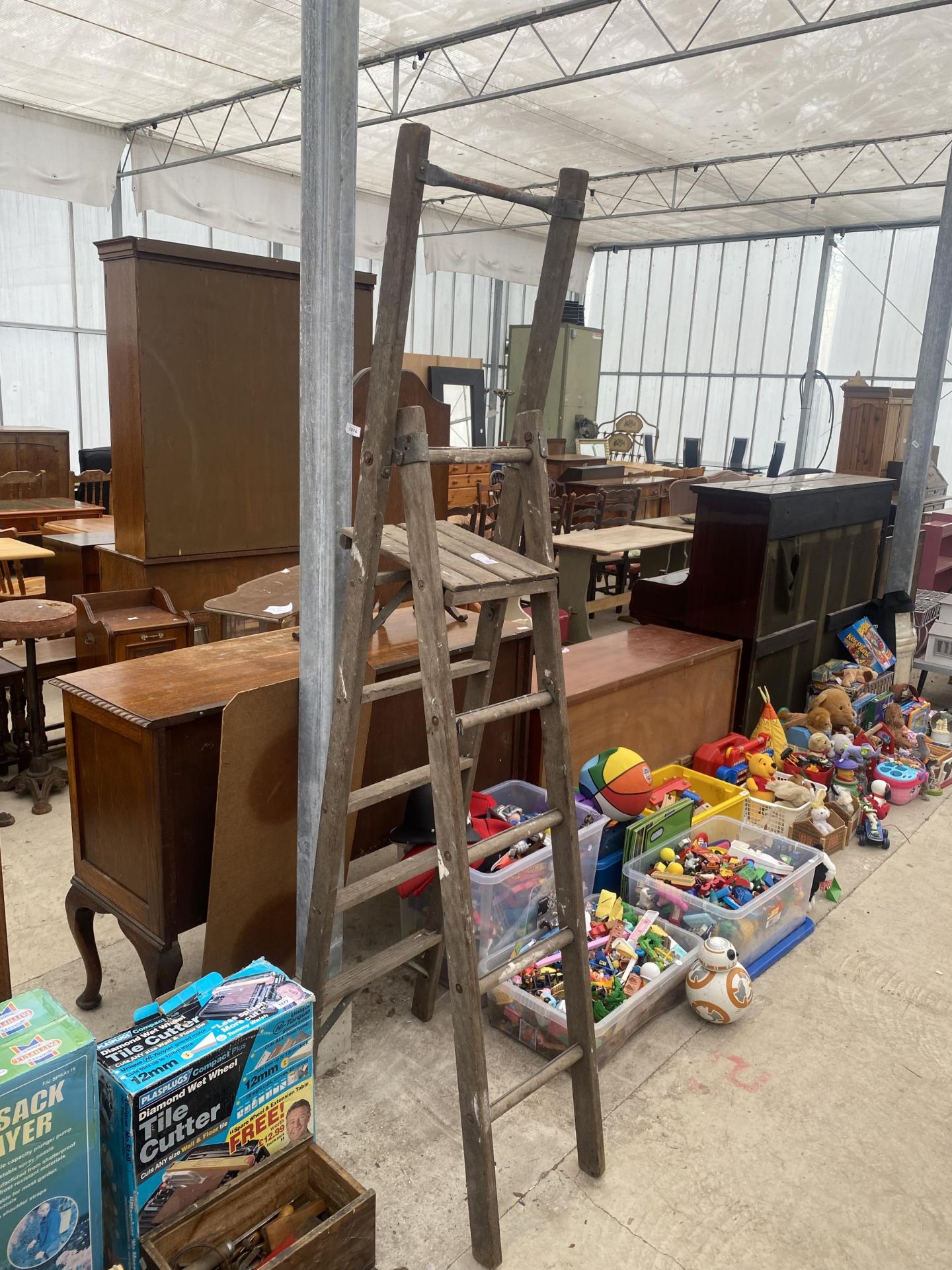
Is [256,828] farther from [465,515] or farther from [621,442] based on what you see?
[621,442]

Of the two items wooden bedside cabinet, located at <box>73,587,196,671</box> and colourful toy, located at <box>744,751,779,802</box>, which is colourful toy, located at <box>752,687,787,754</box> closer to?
colourful toy, located at <box>744,751,779,802</box>

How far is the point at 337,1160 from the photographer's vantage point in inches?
88.3

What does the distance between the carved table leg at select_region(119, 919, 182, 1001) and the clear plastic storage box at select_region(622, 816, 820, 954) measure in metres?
1.54

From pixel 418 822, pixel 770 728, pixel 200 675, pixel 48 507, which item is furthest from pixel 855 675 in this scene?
pixel 48 507

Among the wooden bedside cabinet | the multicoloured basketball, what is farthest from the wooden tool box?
the wooden bedside cabinet

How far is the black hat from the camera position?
2.82 meters

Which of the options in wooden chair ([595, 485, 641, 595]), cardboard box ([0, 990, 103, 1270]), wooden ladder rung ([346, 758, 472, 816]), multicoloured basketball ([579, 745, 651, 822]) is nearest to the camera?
cardboard box ([0, 990, 103, 1270])

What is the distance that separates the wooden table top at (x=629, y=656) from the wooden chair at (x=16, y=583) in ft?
10.2

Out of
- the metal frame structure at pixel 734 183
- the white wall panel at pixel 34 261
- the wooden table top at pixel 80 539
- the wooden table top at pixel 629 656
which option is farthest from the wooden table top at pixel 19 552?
the white wall panel at pixel 34 261

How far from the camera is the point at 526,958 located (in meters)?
2.06

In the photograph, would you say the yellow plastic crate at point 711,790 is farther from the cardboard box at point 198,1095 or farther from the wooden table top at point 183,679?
the cardboard box at point 198,1095

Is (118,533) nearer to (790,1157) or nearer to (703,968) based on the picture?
(703,968)

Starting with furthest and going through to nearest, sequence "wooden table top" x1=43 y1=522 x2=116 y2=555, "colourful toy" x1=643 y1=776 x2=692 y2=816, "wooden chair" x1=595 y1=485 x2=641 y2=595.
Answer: "wooden chair" x1=595 y1=485 x2=641 y2=595 → "wooden table top" x1=43 y1=522 x2=116 y2=555 → "colourful toy" x1=643 y1=776 x2=692 y2=816

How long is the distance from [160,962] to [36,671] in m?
2.18
